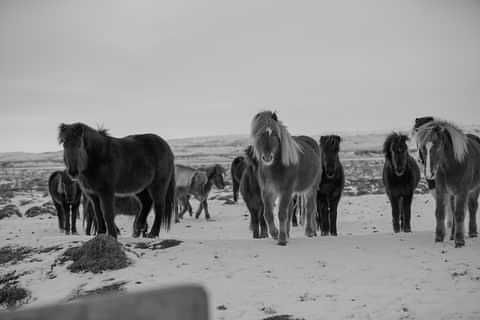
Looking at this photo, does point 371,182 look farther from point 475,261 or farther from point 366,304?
point 366,304

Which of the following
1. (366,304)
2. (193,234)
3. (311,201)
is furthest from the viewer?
(193,234)

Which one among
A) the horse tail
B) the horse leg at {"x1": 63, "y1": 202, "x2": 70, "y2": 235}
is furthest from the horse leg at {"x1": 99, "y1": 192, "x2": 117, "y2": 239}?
the horse leg at {"x1": 63, "y1": 202, "x2": 70, "y2": 235}

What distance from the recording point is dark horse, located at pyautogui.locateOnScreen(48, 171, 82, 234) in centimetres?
1310

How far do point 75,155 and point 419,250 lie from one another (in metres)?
5.85

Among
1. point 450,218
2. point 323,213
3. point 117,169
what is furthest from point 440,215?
point 117,169

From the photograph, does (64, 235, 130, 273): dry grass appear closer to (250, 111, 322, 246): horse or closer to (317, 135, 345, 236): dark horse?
(250, 111, 322, 246): horse

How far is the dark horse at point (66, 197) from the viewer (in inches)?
516

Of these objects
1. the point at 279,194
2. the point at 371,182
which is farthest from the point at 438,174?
the point at 371,182

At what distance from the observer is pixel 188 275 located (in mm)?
5898

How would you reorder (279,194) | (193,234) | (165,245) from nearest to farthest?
(165,245) → (279,194) → (193,234)

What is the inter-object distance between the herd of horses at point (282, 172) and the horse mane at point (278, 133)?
0.02 metres

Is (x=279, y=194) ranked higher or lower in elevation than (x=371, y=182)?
higher

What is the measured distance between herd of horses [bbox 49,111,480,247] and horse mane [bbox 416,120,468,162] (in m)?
Answer: 0.02

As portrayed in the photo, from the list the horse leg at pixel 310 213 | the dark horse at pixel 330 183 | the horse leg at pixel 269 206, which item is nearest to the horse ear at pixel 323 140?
the dark horse at pixel 330 183
